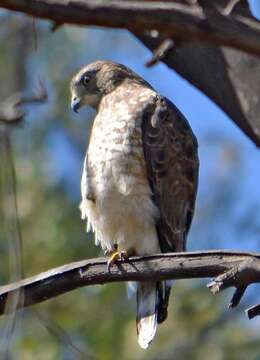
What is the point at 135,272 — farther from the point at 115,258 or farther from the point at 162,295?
the point at 162,295

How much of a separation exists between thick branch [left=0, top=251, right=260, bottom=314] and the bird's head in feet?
5.97

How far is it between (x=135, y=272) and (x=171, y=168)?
3.86ft

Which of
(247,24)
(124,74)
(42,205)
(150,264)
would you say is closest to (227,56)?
(124,74)

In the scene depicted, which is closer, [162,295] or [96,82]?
[162,295]

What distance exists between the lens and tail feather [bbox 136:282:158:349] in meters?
5.20

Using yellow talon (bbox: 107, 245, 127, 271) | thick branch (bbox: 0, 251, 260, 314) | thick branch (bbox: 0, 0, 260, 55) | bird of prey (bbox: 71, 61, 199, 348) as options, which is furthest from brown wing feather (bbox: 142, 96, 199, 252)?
thick branch (bbox: 0, 0, 260, 55)

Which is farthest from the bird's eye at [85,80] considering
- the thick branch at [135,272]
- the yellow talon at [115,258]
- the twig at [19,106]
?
the twig at [19,106]

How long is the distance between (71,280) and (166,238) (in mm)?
1203

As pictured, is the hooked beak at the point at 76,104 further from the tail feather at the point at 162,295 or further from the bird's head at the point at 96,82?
the tail feather at the point at 162,295

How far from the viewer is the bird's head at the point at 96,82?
244 inches

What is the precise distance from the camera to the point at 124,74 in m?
6.28

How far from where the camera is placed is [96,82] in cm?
625

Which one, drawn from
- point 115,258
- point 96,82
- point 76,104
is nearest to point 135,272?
point 115,258

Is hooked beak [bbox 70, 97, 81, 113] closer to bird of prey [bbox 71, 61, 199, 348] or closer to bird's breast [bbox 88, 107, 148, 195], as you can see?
Answer: bird of prey [bbox 71, 61, 199, 348]
